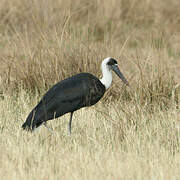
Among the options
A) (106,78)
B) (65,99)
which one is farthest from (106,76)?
(65,99)

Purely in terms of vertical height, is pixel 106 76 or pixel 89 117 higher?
pixel 106 76

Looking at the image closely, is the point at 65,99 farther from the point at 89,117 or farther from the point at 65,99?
the point at 89,117

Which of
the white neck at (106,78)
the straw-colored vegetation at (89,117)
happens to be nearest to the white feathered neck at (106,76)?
the white neck at (106,78)

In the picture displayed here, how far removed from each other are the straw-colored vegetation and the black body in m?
0.18

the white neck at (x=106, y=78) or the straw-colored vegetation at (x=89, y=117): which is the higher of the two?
the white neck at (x=106, y=78)

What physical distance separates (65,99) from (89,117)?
2.16 ft

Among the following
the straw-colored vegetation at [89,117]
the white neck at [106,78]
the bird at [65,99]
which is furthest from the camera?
the white neck at [106,78]

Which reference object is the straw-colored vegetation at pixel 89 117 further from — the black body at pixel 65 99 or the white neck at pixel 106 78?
the white neck at pixel 106 78

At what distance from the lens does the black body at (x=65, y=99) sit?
239 inches

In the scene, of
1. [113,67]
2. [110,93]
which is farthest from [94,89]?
[110,93]

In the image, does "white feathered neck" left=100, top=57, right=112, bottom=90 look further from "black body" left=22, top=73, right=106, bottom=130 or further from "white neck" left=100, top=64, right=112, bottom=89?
"black body" left=22, top=73, right=106, bottom=130

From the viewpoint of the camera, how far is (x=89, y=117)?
6805 millimetres

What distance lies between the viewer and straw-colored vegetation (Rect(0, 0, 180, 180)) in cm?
509

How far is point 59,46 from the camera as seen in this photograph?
7.76 meters
